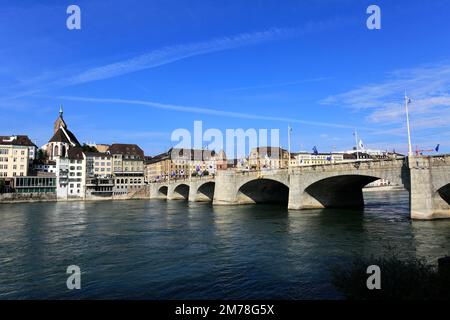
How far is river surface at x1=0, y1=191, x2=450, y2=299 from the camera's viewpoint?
16.8m

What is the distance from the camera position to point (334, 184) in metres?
52.9

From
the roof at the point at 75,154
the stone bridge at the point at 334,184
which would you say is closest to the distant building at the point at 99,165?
the roof at the point at 75,154

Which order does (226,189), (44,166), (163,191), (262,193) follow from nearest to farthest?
(226,189)
(262,193)
(163,191)
(44,166)

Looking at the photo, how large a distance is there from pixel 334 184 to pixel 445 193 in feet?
54.2

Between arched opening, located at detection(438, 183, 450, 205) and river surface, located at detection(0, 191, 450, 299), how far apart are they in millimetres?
4572

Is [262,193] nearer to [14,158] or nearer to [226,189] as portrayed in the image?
[226,189]

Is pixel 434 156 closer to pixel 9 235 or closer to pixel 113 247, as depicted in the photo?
pixel 113 247

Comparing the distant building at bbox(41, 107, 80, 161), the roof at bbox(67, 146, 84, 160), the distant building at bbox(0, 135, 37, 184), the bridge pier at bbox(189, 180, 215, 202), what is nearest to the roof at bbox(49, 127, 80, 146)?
the distant building at bbox(41, 107, 80, 161)

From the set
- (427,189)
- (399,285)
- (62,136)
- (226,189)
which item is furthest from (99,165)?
(399,285)

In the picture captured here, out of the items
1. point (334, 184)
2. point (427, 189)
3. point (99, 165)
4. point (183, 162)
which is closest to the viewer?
point (427, 189)

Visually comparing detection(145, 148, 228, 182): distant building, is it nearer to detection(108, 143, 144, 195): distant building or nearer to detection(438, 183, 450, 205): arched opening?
detection(108, 143, 144, 195): distant building

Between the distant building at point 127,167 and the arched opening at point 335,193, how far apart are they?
9415 cm

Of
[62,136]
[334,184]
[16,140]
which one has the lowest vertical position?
[334,184]
